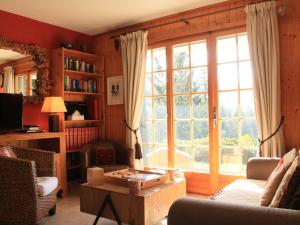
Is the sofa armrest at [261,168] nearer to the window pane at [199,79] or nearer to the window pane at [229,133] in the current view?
the window pane at [229,133]

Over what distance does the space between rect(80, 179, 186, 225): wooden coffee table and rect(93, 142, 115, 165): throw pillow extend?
1466 millimetres

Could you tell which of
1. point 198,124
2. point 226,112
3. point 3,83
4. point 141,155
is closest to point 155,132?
point 141,155

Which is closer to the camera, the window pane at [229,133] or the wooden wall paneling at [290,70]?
the wooden wall paneling at [290,70]

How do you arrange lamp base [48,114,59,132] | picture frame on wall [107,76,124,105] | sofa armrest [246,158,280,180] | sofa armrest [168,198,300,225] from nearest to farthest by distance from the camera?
sofa armrest [168,198,300,225] → sofa armrest [246,158,280,180] → lamp base [48,114,59,132] → picture frame on wall [107,76,124,105]

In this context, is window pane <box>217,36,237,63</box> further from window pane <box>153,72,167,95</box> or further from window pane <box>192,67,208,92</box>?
window pane <box>153,72,167,95</box>

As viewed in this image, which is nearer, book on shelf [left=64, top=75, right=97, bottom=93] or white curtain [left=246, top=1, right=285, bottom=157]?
white curtain [left=246, top=1, right=285, bottom=157]

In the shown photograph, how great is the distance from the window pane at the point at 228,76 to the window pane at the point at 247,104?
16 cm

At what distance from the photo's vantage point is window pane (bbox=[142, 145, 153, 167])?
434 centimetres

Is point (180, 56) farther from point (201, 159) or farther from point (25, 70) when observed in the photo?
point (25, 70)

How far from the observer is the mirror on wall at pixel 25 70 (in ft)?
12.3

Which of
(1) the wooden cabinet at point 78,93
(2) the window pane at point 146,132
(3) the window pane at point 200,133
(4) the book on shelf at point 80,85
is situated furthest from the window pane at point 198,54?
(4) the book on shelf at point 80,85

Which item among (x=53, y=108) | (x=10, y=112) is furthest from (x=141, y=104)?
(x=10, y=112)

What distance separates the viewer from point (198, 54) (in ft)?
12.7

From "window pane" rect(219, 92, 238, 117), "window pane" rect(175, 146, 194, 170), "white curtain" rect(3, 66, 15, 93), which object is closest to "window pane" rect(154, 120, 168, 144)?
"window pane" rect(175, 146, 194, 170)
